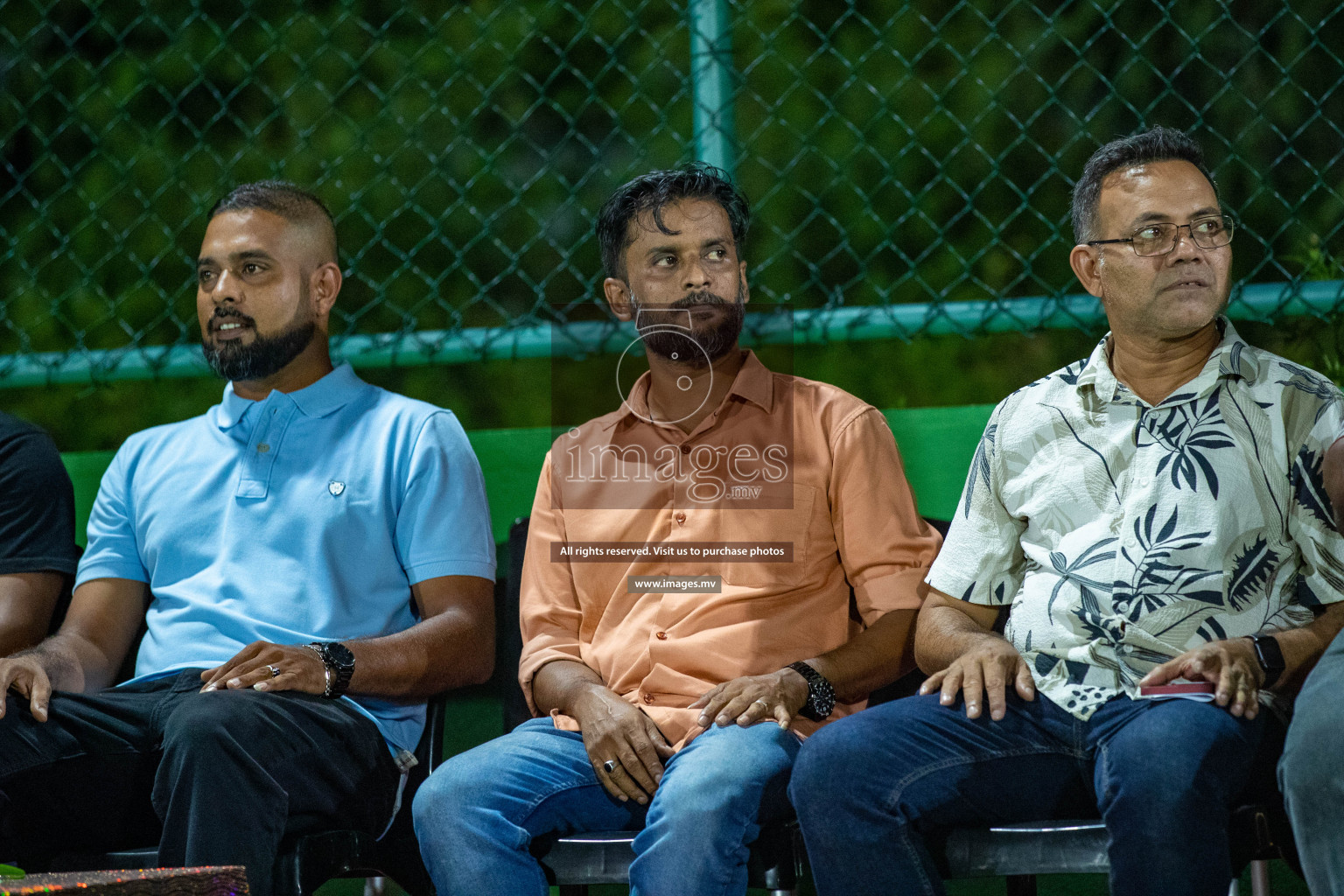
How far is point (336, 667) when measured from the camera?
2.38m

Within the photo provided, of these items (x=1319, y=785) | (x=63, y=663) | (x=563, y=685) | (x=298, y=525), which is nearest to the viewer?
(x=1319, y=785)

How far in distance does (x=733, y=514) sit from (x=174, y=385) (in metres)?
2.27

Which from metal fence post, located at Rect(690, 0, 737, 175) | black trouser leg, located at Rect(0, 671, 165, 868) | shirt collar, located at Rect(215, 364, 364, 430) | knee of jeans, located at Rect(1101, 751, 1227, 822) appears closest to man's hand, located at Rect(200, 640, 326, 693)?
black trouser leg, located at Rect(0, 671, 165, 868)

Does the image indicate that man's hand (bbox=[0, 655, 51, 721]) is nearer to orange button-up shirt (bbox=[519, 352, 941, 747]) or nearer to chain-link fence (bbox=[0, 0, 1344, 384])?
orange button-up shirt (bbox=[519, 352, 941, 747])

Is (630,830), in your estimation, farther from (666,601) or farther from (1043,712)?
(1043,712)

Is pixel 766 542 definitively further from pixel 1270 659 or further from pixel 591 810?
pixel 1270 659

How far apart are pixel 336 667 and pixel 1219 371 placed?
166cm

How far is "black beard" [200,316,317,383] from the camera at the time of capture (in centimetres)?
287

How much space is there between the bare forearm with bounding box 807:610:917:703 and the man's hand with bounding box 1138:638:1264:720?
0.45m

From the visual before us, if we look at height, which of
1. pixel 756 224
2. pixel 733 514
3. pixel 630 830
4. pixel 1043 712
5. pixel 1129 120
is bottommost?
pixel 630 830

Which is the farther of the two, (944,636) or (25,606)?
(25,606)

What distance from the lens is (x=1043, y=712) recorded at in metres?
2.09

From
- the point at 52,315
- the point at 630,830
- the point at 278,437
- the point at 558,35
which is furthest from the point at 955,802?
the point at 52,315

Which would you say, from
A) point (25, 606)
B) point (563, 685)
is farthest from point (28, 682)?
point (563, 685)
